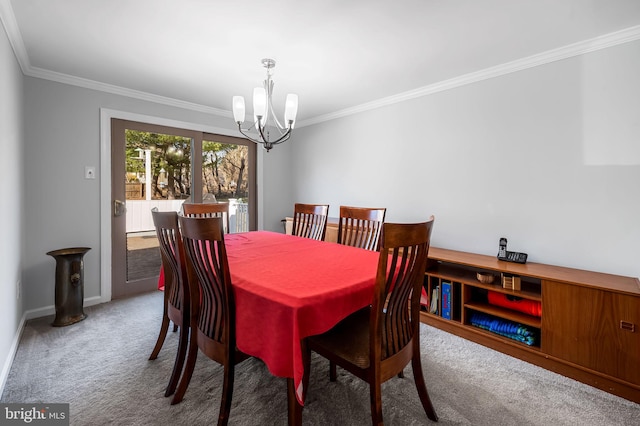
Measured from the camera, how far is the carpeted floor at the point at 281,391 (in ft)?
5.12

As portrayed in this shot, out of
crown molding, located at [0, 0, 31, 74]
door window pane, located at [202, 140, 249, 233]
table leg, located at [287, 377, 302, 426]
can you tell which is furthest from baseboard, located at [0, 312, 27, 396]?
crown molding, located at [0, 0, 31, 74]

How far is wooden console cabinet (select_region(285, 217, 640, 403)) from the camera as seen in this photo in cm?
175

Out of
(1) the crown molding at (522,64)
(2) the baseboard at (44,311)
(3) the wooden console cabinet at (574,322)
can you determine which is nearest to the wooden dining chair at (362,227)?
(3) the wooden console cabinet at (574,322)

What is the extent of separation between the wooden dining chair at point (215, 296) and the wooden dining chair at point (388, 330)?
0.38 meters

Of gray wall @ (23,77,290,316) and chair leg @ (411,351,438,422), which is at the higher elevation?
gray wall @ (23,77,290,316)

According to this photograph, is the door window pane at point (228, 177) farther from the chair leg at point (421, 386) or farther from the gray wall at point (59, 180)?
the chair leg at point (421, 386)

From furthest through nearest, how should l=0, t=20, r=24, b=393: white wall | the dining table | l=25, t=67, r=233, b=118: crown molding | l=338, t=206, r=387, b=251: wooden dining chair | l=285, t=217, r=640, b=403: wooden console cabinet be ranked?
l=25, t=67, r=233, b=118: crown molding
l=338, t=206, r=387, b=251: wooden dining chair
l=0, t=20, r=24, b=393: white wall
l=285, t=217, r=640, b=403: wooden console cabinet
the dining table

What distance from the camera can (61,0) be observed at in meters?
1.77

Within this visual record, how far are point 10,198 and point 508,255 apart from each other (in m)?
3.92

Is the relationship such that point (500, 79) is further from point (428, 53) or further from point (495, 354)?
point (495, 354)

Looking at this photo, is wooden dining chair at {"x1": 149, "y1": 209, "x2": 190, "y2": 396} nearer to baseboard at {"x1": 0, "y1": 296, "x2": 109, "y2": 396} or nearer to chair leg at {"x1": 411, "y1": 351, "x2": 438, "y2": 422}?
baseboard at {"x1": 0, "y1": 296, "x2": 109, "y2": 396}

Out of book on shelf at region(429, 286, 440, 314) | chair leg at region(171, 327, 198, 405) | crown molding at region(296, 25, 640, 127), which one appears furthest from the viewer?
book on shelf at region(429, 286, 440, 314)

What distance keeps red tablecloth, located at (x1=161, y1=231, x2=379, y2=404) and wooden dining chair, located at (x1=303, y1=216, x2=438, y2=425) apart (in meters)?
0.15

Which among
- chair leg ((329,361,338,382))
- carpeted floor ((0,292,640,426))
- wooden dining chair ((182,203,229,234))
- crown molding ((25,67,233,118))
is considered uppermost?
crown molding ((25,67,233,118))
